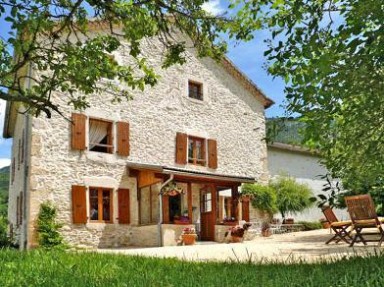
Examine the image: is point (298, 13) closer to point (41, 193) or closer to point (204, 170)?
point (41, 193)

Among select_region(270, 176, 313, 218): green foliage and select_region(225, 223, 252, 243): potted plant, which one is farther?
select_region(270, 176, 313, 218): green foliage

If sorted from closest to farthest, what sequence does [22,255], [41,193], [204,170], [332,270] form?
[332,270], [22,255], [41,193], [204,170]

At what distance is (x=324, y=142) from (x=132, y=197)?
1092 cm

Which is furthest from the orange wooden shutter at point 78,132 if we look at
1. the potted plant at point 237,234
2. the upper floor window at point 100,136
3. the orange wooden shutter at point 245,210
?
the orange wooden shutter at point 245,210

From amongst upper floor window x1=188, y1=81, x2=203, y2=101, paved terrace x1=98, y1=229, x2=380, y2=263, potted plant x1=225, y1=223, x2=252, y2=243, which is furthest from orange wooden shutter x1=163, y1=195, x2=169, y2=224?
upper floor window x1=188, y1=81, x2=203, y2=101

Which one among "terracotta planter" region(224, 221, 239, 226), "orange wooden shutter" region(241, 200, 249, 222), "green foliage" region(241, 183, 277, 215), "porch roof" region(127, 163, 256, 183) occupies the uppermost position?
"porch roof" region(127, 163, 256, 183)

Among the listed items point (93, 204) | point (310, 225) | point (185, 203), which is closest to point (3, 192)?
point (185, 203)

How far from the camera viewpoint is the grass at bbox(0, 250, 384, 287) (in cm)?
362

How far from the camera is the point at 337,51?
3908mm

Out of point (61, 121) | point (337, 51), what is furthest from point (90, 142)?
point (337, 51)

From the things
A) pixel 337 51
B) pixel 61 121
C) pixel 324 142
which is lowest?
pixel 324 142

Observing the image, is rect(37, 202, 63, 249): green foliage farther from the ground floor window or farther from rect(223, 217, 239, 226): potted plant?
rect(223, 217, 239, 226): potted plant

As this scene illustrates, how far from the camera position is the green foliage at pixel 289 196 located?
65.6 ft

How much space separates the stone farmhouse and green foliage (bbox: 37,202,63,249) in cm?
24
